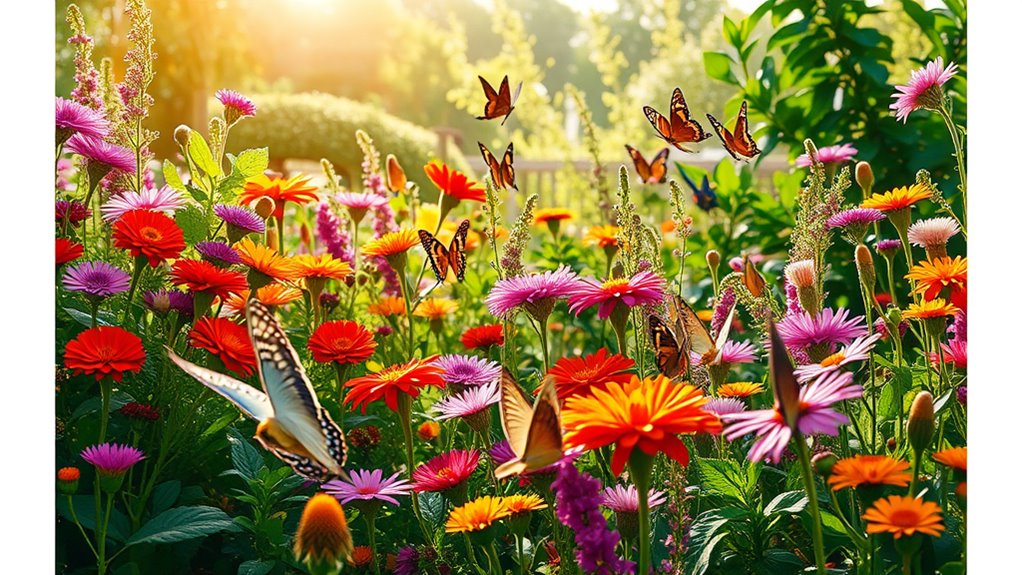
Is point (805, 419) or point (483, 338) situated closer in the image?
point (805, 419)

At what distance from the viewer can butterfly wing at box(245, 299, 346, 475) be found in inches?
38.0

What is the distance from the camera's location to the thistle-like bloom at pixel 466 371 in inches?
50.1

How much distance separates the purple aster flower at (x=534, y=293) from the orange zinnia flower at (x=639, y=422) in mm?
308

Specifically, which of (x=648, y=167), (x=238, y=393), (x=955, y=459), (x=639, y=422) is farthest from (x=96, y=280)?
(x=648, y=167)

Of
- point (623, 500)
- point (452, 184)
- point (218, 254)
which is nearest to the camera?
point (623, 500)

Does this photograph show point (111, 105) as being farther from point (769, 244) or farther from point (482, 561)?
point (769, 244)

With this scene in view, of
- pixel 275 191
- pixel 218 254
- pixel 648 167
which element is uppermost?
pixel 648 167

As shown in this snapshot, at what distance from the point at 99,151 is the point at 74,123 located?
0.06 metres

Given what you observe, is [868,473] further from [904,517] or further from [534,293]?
[534,293]

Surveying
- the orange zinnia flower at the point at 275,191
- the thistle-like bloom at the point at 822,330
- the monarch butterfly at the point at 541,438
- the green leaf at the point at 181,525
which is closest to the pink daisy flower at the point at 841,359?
the thistle-like bloom at the point at 822,330

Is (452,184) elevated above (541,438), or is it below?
above

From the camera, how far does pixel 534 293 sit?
1188 mm

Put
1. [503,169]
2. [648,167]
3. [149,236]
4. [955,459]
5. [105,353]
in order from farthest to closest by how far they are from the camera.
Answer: [648,167]
[503,169]
[149,236]
[105,353]
[955,459]

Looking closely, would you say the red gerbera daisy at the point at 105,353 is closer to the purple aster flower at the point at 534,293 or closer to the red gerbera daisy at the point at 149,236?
the red gerbera daisy at the point at 149,236
